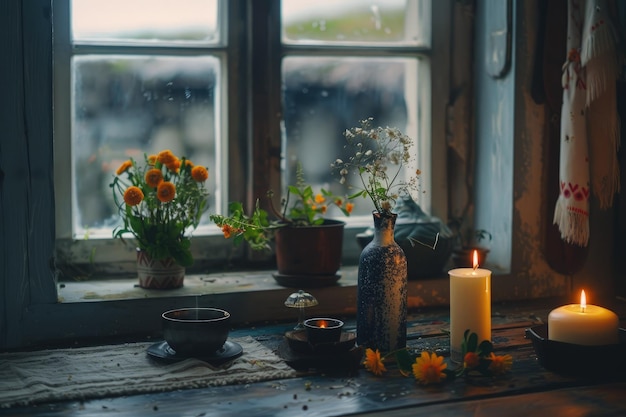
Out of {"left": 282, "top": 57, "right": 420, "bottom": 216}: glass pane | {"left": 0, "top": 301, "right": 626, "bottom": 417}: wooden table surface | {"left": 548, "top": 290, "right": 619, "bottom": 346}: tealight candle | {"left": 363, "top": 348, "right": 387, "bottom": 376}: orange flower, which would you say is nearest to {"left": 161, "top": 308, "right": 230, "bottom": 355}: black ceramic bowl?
{"left": 0, "top": 301, "right": 626, "bottom": 417}: wooden table surface

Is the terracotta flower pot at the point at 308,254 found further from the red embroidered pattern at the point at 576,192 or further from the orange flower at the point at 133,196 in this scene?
the red embroidered pattern at the point at 576,192

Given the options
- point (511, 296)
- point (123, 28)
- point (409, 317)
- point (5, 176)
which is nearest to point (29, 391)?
point (5, 176)

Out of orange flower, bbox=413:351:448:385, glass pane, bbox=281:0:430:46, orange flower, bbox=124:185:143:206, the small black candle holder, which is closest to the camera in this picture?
orange flower, bbox=413:351:448:385

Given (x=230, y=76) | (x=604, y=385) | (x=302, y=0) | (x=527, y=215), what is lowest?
(x=604, y=385)

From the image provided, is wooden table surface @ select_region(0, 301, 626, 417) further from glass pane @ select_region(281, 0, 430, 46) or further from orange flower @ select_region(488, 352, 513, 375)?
glass pane @ select_region(281, 0, 430, 46)

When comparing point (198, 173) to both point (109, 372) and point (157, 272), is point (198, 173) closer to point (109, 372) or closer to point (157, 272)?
point (157, 272)

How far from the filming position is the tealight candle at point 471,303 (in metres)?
1.43

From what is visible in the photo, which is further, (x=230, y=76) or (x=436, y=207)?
(x=436, y=207)

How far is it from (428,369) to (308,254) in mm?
597

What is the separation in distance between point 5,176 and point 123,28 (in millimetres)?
538

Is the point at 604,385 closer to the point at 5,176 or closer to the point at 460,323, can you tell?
the point at 460,323

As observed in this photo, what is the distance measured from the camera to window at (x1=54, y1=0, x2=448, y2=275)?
6.45 ft

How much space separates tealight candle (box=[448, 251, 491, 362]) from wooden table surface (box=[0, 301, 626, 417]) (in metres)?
0.09

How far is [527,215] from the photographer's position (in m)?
2.05
